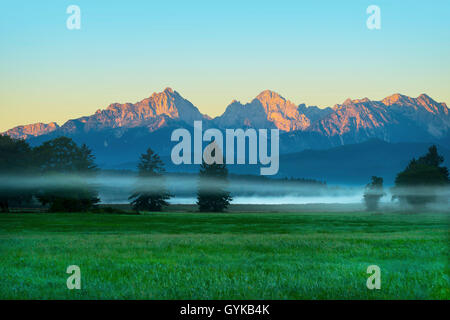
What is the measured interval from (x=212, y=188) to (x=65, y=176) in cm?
3540

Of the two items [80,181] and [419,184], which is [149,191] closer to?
[80,181]

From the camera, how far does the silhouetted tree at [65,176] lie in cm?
8944

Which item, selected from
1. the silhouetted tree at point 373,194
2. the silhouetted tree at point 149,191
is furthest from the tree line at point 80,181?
the silhouetted tree at point 373,194

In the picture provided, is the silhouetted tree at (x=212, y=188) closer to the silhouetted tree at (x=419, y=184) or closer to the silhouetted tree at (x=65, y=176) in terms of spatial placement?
the silhouetted tree at (x=65, y=176)

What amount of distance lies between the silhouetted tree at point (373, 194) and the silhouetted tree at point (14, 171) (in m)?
80.1

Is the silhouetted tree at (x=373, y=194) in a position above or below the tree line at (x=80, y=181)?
below

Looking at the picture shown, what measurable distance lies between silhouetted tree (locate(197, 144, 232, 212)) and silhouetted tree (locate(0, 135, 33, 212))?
118 feet

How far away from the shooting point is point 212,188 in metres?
117

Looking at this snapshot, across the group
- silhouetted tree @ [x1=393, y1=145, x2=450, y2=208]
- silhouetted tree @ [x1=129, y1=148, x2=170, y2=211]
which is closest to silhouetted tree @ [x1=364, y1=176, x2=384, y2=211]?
silhouetted tree @ [x1=393, y1=145, x2=450, y2=208]

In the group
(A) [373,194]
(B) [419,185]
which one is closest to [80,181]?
(B) [419,185]

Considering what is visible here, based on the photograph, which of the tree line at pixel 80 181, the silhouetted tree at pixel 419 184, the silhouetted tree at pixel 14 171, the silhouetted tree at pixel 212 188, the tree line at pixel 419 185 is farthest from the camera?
the silhouetted tree at pixel 212 188

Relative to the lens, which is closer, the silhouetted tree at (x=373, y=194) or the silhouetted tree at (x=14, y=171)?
the silhouetted tree at (x=14, y=171)

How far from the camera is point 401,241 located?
33.3 m
